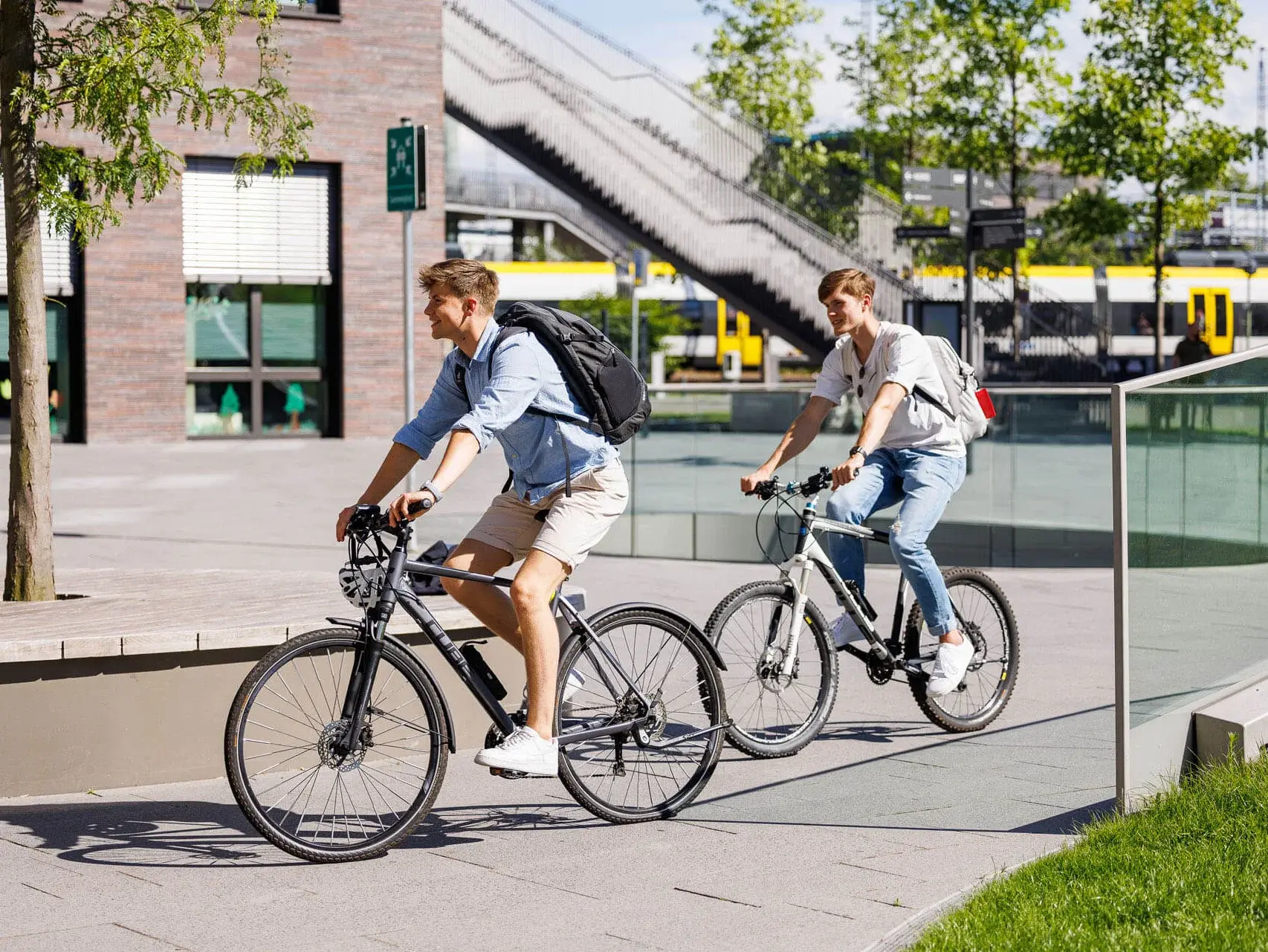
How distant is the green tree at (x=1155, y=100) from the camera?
33250mm

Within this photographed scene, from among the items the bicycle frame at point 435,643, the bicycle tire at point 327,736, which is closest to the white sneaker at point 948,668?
the bicycle frame at point 435,643

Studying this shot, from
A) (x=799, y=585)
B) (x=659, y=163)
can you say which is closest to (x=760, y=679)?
(x=799, y=585)

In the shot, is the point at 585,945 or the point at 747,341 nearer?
the point at 585,945

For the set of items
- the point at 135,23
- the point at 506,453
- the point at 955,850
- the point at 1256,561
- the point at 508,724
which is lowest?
the point at 955,850

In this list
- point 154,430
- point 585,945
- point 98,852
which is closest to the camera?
point 585,945

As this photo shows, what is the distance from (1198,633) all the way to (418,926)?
9.02 ft

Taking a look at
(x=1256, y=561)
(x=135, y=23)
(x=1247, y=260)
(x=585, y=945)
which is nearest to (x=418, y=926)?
(x=585, y=945)

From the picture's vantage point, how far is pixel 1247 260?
4366 centimetres

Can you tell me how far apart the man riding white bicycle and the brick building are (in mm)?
19865

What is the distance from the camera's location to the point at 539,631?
16.3 feet

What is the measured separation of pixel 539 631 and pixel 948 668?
2.14m

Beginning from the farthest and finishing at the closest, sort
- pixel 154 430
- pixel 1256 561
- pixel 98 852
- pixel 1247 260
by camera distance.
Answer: pixel 1247 260, pixel 154 430, pixel 1256 561, pixel 98 852

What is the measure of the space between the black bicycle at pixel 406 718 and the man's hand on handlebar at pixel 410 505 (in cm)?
8

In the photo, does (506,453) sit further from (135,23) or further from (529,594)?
(135,23)
